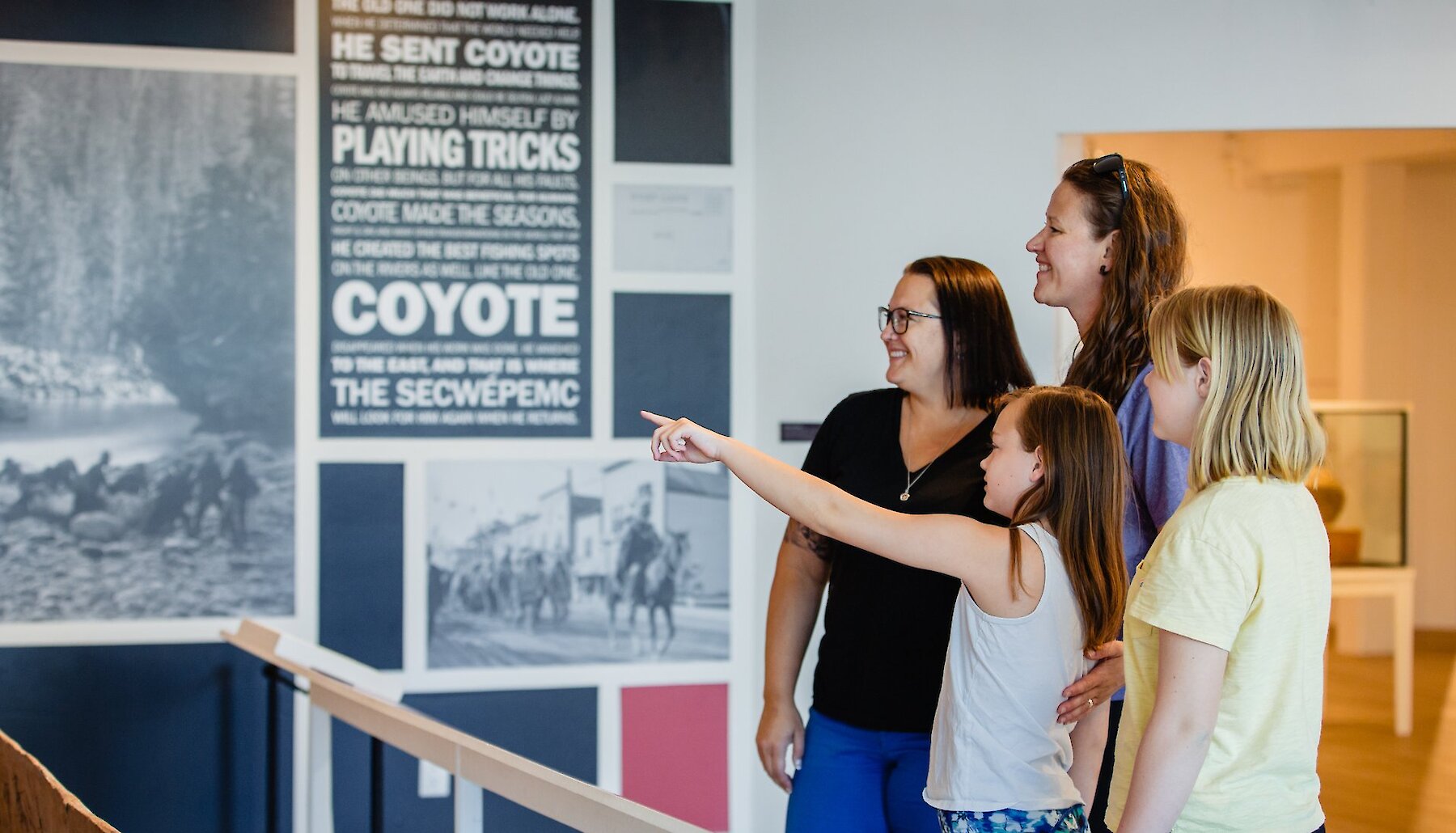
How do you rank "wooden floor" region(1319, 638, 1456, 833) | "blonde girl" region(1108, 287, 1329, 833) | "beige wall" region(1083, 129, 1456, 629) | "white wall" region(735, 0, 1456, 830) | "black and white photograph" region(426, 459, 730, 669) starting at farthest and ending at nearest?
"beige wall" region(1083, 129, 1456, 629)
"wooden floor" region(1319, 638, 1456, 833)
"white wall" region(735, 0, 1456, 830)
"black and white photograph" region(426, 459, 730, 669)
"blonde girl" region(1108, 287, 1329, 833)

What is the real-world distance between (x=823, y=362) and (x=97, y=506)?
212 cm

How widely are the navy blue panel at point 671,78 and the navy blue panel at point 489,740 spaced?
163 centimetres

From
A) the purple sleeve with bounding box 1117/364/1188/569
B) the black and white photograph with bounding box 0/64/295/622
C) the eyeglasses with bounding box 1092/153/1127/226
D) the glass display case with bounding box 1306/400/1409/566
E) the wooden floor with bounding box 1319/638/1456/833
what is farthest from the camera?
the glass display case with bounding box 1306/400/1409/566

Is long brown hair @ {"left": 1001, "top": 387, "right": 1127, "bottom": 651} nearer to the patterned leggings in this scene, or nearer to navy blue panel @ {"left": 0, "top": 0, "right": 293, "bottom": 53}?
the patterned leggings

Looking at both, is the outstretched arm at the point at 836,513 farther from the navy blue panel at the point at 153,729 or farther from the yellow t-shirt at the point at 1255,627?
the navy blue panel at the point at 153,729

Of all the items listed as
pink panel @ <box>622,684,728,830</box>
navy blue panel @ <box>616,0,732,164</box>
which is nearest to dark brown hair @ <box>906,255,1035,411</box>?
navy blue panel @ <box>616,0,732,164</box>

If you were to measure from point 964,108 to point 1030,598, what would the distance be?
238cm

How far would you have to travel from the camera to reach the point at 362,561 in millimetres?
3406

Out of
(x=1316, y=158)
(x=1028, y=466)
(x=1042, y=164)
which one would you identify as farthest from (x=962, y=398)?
(x=1316, y=158)

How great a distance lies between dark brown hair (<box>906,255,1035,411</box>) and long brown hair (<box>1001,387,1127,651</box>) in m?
0.41

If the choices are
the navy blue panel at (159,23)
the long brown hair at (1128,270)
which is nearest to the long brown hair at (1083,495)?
the long brown hair at (1128,270)

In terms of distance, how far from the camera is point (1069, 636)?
Answer: 161cm

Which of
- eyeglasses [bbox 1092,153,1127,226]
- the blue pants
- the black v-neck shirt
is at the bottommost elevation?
the blue pants

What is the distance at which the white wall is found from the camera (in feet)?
11.7
